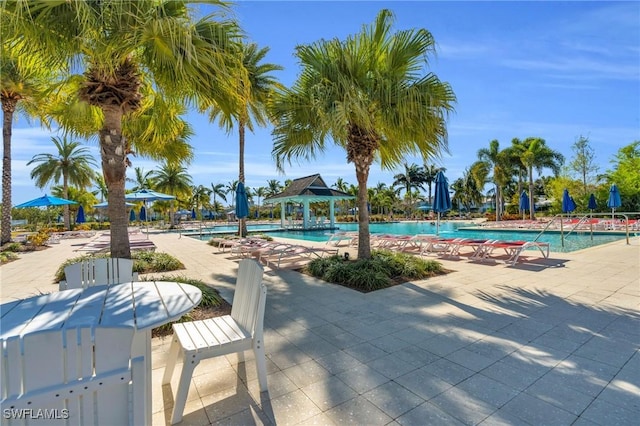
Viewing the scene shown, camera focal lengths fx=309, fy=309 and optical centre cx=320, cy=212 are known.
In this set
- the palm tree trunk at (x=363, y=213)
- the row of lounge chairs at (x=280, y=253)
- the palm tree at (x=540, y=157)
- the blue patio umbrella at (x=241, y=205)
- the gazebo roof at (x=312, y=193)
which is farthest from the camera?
the palm tree at (x=540, y=157)

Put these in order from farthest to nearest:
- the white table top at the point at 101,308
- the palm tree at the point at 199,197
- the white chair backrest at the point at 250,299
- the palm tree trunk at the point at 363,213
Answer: the palm tree at the point at 199,197
the palm tree trunk at the point at 363,213
the white chair backrest at the point at 250,299
the white table top at the point at 101,308

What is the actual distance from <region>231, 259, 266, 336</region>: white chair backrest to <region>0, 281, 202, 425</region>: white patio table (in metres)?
0.47

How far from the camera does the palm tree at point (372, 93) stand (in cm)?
634

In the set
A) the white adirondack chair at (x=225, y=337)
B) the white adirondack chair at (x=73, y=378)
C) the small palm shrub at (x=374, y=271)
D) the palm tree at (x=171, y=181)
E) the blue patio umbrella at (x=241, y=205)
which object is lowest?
the small palm shrub at (x=374, y=271)

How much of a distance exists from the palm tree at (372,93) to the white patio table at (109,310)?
4.70 m

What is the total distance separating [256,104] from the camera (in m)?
11.6

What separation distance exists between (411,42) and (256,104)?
661cm

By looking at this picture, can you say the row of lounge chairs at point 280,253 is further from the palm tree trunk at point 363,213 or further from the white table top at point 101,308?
the white table top at point 101,308

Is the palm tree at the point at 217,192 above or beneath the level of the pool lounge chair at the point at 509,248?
above

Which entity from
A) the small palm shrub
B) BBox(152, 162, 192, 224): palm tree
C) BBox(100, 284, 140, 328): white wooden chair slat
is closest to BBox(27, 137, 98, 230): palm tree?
BBox(152, 162, 192, 224): palm tree

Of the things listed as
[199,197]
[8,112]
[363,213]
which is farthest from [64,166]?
[363,213]

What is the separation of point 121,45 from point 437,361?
5.28m

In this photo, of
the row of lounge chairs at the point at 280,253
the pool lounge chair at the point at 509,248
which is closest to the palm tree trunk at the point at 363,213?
Result: the row of lounge chairs at the point at 280,253

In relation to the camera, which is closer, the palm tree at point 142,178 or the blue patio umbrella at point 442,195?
the blue patio umbrella at point 442,195
